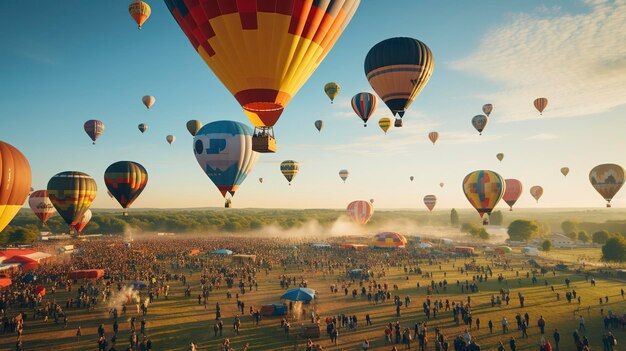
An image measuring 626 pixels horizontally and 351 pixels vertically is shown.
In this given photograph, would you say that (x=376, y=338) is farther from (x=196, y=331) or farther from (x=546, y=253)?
(x=546, y=253)

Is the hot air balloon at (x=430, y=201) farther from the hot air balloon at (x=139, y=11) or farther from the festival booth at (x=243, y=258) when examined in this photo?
the hot air balloon at (x=139, y=11)

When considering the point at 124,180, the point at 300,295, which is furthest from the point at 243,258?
the point at 300,295

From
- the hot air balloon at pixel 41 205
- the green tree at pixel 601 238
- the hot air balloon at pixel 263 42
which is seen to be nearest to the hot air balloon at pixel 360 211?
the hot air balloon at pixel 41 205

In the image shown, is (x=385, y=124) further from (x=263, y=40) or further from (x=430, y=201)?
(x=430, y=201)

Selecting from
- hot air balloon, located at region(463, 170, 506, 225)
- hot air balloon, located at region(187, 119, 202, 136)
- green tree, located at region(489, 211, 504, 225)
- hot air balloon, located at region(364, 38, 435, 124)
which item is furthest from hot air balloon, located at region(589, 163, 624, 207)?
green tree, located at region(489, 211, 504, 225)

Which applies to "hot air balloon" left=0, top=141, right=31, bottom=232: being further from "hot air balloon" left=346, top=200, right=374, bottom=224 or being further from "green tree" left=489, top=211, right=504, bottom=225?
"green tree" left=489, top=211, right=504, bottom=225
